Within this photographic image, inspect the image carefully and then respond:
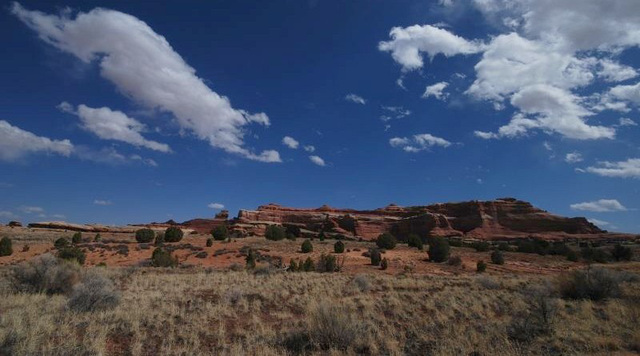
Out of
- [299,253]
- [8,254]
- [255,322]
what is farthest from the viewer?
[299,253]

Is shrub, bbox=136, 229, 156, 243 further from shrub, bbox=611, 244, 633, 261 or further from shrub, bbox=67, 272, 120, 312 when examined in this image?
shrub, bbox=611, 244, 633, 261

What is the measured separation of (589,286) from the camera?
13.7 m

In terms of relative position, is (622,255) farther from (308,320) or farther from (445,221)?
(445,221)

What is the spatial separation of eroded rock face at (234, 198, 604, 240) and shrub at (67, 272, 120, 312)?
6484 centimetres

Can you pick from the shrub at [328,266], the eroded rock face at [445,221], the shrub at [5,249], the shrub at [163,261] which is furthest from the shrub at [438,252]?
the eroded rock face at [445,221]

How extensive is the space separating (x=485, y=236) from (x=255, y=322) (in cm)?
8101

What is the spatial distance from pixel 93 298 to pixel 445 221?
8243 centimetres

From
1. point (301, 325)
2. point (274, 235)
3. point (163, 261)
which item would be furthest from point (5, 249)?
point (301, 325)

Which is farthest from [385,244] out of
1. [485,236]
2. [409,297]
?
[485,236]

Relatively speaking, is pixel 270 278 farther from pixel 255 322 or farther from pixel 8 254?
pixel 8 254

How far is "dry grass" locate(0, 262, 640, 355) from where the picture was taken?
7215 mm

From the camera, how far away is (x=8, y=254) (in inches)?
1247

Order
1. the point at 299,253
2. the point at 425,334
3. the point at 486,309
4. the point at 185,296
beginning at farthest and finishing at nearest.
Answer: the point at 299,253, the point at 185,296, the point at 486,309, the point at 425,334

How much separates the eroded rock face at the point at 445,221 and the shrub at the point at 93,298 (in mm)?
64843
